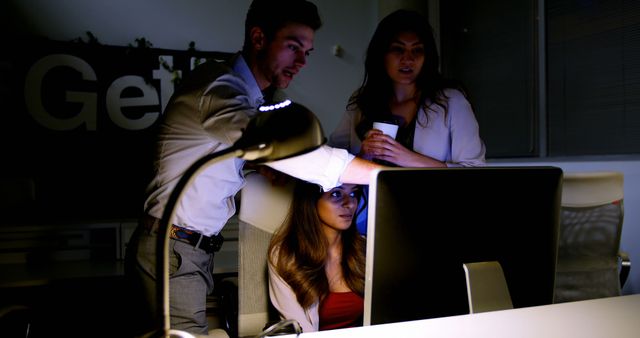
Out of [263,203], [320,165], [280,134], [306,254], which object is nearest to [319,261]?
[306,254]

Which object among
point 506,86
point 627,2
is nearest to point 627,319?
point 627,2

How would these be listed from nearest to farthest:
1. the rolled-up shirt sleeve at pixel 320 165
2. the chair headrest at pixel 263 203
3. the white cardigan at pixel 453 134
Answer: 1. the rolled-up shirt sleeve at pixel 320 165
2. the chair headrest at pixel 263 203
3. the white cardigan at pixel 453 134

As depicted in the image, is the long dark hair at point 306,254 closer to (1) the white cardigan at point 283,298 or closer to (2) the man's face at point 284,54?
(1) the white cardigan at point 283,298

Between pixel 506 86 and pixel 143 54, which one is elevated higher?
pixel 143 54

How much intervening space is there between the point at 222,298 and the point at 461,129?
42.1 inches

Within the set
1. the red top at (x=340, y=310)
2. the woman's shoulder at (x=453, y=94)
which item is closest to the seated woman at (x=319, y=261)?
the red top at (x=340, y=310)

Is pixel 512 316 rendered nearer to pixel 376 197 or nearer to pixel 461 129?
pixel 376 197

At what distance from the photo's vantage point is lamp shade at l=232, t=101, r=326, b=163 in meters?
0.60

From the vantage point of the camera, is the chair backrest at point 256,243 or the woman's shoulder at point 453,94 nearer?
the chair backrest at point 256,243

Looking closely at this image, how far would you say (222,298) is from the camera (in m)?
1.81

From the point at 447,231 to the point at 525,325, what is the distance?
22cm

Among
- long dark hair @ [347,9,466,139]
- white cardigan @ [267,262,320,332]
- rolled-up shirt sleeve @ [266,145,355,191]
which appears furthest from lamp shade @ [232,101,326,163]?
long dark hair @ [347,9,466,139]

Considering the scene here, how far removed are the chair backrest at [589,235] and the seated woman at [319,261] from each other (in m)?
0.69

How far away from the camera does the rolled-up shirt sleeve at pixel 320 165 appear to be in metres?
1.27
